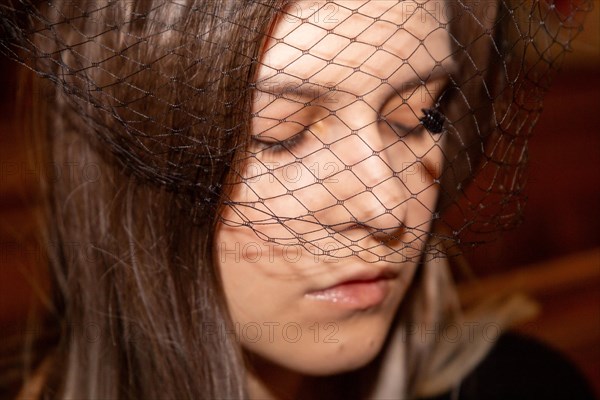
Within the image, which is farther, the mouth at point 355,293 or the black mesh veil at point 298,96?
the mouth at point 355,293

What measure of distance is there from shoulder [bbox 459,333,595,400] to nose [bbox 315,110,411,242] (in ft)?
1.85

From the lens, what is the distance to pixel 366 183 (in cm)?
80

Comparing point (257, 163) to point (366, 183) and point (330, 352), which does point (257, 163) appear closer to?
point (366, 183)

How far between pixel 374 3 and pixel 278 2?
0.10 metres

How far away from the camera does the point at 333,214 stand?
2.66ft

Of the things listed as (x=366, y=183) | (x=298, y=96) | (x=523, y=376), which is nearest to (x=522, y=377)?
(x=523, y=376)

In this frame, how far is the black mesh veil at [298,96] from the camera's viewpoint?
0.75 m

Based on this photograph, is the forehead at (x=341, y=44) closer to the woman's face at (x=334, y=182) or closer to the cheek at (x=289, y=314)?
the woman's face at (x=334, y=182)

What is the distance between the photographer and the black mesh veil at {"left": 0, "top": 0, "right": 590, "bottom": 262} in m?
0.75

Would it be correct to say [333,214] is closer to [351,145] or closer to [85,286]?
[351,145]

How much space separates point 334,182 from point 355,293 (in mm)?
140

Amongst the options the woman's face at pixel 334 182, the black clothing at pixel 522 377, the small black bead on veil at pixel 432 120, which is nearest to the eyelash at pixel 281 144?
the woman's face at pixel 334 182

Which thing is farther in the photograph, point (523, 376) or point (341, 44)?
point (523, 376)

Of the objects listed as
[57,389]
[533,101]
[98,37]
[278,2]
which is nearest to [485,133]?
[533,101]
